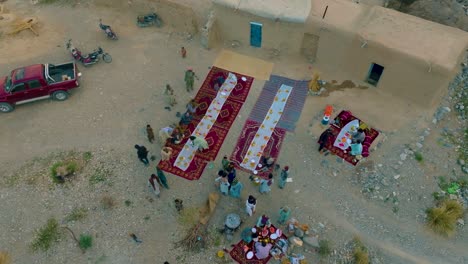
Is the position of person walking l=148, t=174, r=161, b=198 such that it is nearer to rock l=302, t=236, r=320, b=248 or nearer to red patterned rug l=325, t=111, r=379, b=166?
rock l=302, t=236, r=320, b=248

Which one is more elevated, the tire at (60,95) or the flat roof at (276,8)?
the flat roof at (276,8)

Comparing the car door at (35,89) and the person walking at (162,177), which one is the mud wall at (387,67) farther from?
the car door at (35,89)

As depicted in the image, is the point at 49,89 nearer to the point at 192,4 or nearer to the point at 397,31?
the point at 192,4

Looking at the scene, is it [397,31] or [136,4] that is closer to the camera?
[397,31]

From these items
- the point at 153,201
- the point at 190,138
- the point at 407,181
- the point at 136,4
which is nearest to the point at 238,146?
the point at 190,138

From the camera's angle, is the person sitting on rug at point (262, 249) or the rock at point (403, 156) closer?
the person sitting on rug at point (262, 249)

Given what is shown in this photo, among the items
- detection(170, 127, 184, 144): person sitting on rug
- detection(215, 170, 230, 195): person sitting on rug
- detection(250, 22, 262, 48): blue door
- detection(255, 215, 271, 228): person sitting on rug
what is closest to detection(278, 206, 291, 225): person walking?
detection(255, 215, 271, 228): person sitting on rug

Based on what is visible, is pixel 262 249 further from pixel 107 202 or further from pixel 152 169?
pixel 107 202

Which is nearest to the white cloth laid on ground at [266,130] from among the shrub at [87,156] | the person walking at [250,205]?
the person walking at [250,205]
